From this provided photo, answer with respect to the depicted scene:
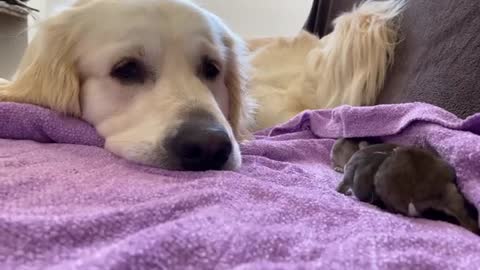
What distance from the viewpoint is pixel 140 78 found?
3.61 feet

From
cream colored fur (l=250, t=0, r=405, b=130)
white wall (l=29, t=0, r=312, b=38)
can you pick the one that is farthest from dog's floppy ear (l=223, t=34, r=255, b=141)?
white wall (l=29, t=0, r=312, b=38)

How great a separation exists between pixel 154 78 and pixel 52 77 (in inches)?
9.1

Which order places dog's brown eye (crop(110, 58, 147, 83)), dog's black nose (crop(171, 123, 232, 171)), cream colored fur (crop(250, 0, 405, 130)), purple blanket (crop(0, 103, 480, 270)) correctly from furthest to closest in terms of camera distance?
cream colored fur (crop(250, 0, 405, 130)), dog's brown eye (crop(110, 58, 147, 83)), dog's black nose (crop(171, 123, 232, 171)), purple blanket (crop(0, 103, 480, 270))

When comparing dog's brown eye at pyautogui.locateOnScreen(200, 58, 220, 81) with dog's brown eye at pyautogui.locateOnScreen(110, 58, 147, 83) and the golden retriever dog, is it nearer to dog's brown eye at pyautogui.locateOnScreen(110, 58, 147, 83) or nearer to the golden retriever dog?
the golden retriever dog

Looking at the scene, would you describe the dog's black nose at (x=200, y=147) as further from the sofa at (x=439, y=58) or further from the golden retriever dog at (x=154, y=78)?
the sofa at (x=439, y=58)

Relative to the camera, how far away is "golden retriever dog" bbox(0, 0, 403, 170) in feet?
3.08

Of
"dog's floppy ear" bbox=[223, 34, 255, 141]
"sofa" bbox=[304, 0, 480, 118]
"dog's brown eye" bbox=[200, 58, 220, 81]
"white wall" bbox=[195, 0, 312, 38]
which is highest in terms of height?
"sofa" bbox=[304, 0, 480, 118]

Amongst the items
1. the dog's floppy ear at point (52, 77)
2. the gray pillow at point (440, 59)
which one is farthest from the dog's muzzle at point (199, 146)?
the gray pillow at point (440, 59)

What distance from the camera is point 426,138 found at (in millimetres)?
899

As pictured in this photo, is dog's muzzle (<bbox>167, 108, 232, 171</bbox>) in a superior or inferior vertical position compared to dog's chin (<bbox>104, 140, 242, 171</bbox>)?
superior

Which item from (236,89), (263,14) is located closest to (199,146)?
(236,89)

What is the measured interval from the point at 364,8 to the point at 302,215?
1.19 meters

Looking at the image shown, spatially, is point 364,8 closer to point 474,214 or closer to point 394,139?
point 394,139

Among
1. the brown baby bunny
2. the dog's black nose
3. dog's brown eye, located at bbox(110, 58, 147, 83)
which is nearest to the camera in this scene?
the brown baby bunny
